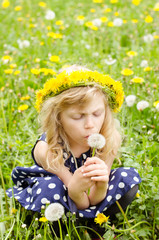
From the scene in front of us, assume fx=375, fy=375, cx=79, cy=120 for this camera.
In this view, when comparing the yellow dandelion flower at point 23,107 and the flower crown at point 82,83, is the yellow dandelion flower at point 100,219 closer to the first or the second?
the flower crown at point 82,83

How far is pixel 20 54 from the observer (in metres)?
3.09

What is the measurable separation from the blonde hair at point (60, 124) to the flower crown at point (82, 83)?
0.06 ft

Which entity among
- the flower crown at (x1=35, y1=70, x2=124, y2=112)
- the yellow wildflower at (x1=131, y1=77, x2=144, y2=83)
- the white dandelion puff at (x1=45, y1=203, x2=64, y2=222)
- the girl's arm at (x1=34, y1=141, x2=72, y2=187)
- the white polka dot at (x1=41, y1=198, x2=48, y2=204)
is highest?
the flower crown at (x1=35, y1=70, x2=124, y2=112)

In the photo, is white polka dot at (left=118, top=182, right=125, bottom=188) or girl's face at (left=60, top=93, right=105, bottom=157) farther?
white polka dot at (left=118, top=182, right=125, bottom=188)

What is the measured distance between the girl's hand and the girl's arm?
216 millimetres

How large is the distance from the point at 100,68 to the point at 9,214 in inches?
48.8

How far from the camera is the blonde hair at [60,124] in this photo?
1.42 meters

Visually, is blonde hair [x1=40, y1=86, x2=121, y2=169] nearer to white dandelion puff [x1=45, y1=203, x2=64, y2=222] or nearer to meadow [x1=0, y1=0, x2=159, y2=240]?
meadow [x1=0, y1=0, x2=159, y2=240]

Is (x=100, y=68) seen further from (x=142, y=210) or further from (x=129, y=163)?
(x=142, y=210)

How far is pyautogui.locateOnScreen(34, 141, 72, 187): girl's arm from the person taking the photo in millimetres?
1585

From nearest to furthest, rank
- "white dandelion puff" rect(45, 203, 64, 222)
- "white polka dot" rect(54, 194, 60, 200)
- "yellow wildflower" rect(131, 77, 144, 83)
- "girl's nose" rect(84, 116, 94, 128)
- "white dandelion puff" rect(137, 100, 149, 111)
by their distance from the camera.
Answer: "white dandelion puff" rect(45, 203, 64, 222), "girl's nose" rect(84, 116, 94, 128), "white polka dot" rect(54, 194, 60, 200), "white dandelion puff" rect(137, 100, 149, 111), "yellow wildflower" rect(131, 77, 144, 83)

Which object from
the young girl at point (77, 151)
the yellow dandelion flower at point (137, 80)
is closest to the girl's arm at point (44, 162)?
the young girl at point (77, 151)

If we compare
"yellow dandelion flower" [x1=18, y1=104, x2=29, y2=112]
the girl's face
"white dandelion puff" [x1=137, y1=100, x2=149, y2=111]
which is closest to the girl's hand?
the girl's face

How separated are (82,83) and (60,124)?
0.23 m
